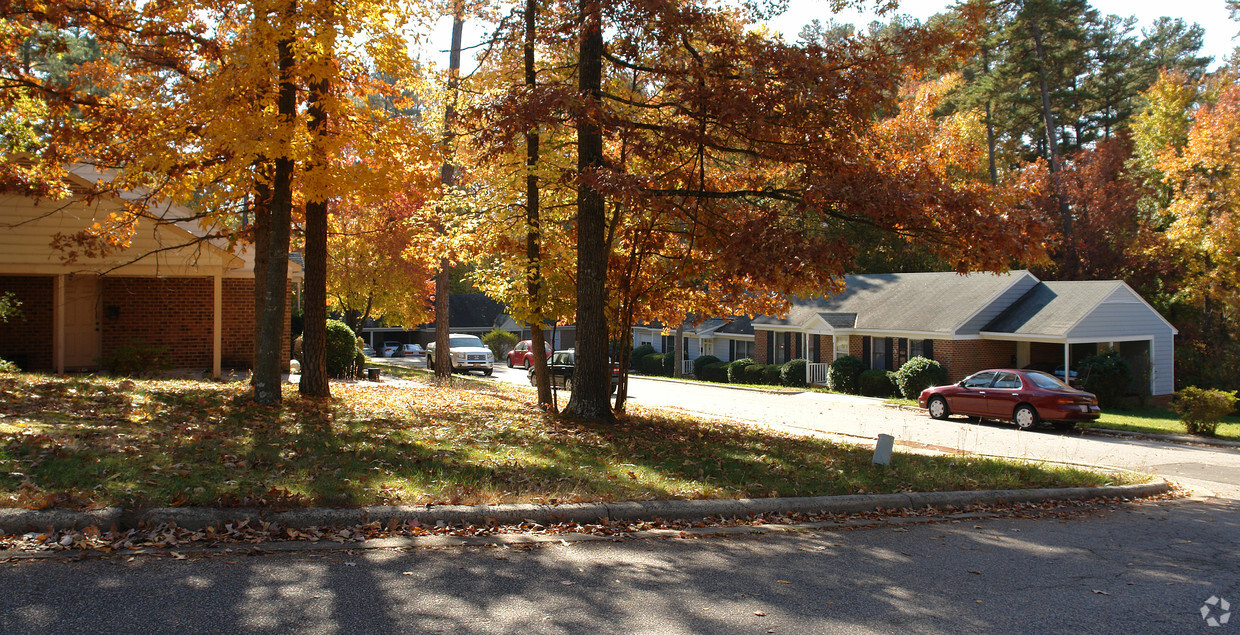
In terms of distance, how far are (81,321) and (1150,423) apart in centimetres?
2785

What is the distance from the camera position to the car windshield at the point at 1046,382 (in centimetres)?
1981

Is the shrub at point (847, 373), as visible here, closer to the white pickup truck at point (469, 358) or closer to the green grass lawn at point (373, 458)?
the white pickup truck at point (469, 358)

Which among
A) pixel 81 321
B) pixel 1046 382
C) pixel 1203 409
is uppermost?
pixel 81 321

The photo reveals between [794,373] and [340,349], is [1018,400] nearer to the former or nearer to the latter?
[794,373]

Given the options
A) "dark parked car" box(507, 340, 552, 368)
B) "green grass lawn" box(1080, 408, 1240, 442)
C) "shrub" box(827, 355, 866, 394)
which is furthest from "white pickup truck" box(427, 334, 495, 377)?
"green grass lawn" box(1080, 408, 1240, 442)

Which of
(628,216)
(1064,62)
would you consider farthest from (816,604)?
(1064,62)

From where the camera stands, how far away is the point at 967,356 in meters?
29.2

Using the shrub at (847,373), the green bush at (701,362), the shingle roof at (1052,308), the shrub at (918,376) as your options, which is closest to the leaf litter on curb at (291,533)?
the shrub at (918,376)

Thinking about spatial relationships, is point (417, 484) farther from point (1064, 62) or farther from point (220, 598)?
point (1064, 62)

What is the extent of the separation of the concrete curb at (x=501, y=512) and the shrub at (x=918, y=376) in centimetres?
1888

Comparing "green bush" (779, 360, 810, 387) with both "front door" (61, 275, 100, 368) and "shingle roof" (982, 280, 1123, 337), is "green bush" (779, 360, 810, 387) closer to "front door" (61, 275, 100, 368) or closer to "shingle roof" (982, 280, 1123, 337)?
"shingle roof" (982, 280, 1123, 337)

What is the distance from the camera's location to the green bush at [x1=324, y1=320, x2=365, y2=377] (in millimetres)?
22781

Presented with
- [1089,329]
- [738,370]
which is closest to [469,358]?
[738,370]

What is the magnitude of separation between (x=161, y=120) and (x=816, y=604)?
11390 mm
